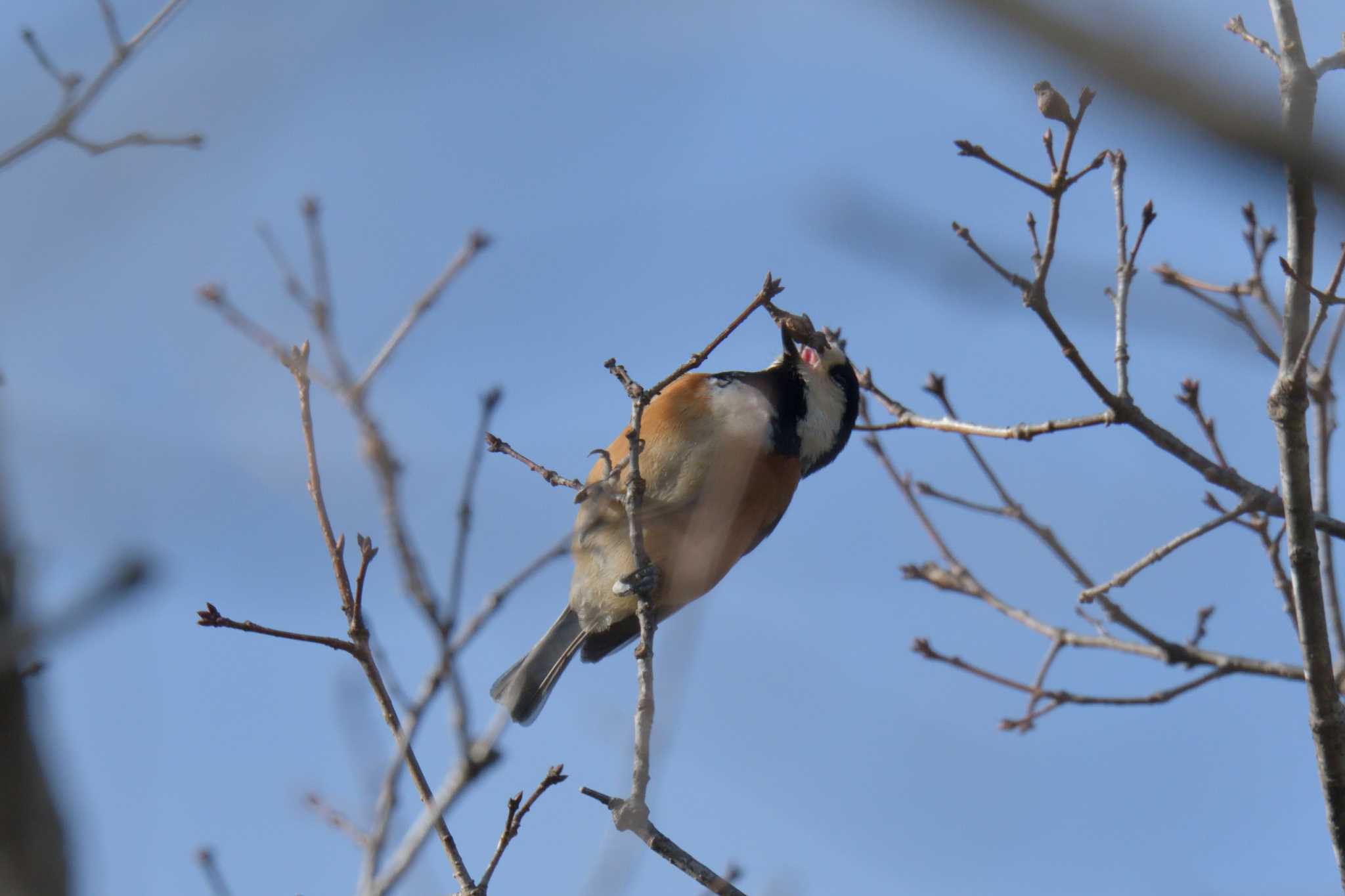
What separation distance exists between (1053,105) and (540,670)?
317cm

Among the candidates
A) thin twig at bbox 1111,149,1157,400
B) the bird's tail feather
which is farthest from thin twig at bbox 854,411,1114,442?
the bird's tail feather

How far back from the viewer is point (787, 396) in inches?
208

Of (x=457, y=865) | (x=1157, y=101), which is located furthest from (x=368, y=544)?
(x=1157, y=101)

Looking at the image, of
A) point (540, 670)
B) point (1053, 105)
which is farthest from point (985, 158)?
point (540, 670)

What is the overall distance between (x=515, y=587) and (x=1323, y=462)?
2977 mm

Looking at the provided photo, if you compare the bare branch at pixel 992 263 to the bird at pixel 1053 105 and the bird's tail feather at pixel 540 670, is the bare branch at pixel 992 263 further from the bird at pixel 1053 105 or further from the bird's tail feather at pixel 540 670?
the bird's tail feather at pixel 540 670

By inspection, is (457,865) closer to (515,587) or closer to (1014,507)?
(515,587)

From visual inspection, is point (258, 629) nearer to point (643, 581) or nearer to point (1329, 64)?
point (643, 581)

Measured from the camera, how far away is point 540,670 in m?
5.44

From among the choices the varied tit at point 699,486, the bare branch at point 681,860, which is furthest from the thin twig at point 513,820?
the varied tit at point 699,486

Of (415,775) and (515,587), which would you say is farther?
(415,775)

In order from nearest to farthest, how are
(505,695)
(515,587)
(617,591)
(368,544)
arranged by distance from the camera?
(515,587) < (368,544) < (617,591) < (505,695)

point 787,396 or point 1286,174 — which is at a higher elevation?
point 787,396

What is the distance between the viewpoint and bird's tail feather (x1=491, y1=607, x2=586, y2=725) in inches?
213
